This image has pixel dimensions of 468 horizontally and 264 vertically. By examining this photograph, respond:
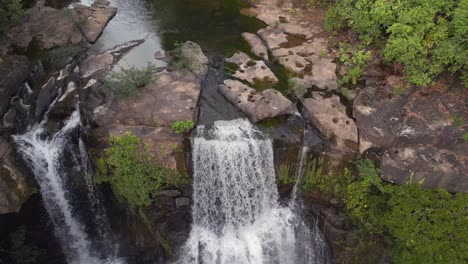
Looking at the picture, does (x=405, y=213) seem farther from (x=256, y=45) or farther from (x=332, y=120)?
(x=256, y=45)

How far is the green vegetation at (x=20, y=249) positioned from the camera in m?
9.48

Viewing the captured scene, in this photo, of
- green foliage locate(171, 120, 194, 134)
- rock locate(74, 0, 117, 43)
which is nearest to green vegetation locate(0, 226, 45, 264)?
green foliage locate(171, 120, 194, 134)

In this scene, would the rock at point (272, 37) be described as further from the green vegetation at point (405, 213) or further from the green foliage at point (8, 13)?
the green foliage at point (8, 13)

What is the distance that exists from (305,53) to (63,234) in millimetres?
9643

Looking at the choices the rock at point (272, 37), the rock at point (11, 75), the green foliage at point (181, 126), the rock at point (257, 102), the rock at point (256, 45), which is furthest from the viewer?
the rock at point (272, 37)

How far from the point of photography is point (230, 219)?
1042 centimetres

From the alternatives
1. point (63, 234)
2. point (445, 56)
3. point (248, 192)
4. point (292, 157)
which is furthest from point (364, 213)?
point (63, 234)

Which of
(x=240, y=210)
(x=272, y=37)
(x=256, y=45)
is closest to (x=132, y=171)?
(x=240, y=210)

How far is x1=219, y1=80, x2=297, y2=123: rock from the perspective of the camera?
1034cm

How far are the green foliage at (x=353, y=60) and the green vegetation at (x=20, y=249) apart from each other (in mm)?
10115

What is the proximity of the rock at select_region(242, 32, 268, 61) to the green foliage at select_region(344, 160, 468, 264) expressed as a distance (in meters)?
5.37

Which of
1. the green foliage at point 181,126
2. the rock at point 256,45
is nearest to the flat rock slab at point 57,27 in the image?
the rock at point 256,45

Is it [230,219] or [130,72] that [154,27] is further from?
[230,219]

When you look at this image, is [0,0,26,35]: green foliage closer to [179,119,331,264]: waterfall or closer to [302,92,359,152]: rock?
[179,119,331,264]: waterfall
